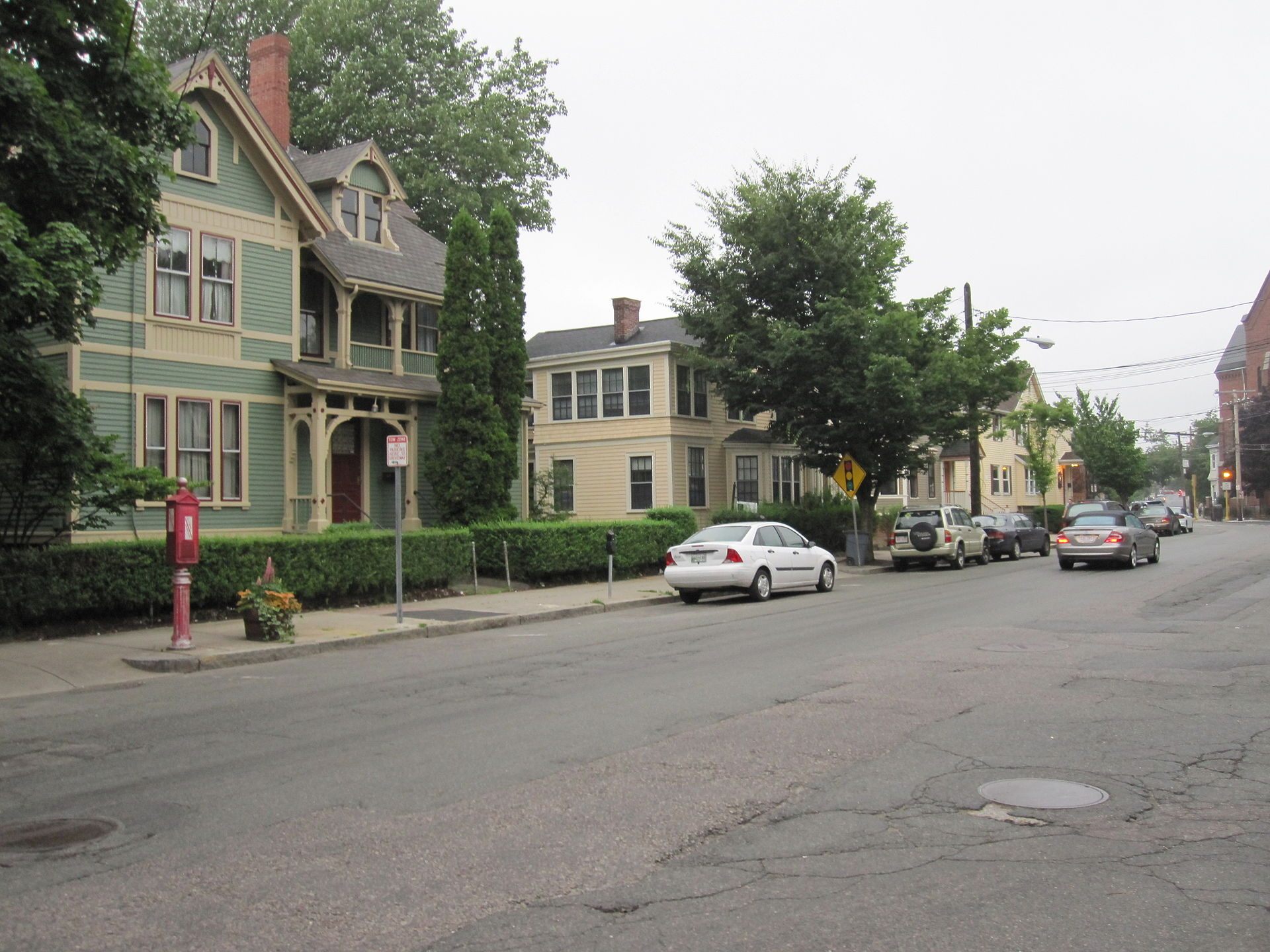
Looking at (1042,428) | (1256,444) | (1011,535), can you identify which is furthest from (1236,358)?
(1011,535)

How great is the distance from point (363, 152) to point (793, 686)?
20.5 m

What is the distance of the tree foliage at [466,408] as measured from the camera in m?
25.0

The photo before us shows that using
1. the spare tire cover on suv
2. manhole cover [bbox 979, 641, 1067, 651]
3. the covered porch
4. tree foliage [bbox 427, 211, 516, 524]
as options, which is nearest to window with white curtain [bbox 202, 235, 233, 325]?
the covered porch

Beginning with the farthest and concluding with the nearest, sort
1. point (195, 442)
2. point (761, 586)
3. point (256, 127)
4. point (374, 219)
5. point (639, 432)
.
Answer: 1. point (639, 432)
2. point (374, 219)
3. point (256, 127)
4. point (195, 442)
5. point (761, 586)

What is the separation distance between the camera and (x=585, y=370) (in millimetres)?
39281

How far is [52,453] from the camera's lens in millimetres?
14609

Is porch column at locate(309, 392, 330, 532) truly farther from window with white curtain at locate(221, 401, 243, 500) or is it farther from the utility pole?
the utility pole

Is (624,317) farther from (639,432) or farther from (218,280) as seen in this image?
(218,280)

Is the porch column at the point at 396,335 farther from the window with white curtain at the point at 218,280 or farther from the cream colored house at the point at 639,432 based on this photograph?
the cream colored house at the point at 639,432

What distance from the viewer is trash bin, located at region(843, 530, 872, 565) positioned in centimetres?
3219

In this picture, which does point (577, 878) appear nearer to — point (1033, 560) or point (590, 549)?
point (590, 549)

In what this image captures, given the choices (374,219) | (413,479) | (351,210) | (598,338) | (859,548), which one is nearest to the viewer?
(413,479)

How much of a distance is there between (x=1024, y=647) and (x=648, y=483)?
25.0 meters

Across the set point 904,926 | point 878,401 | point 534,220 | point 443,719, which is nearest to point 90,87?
point 443,719
